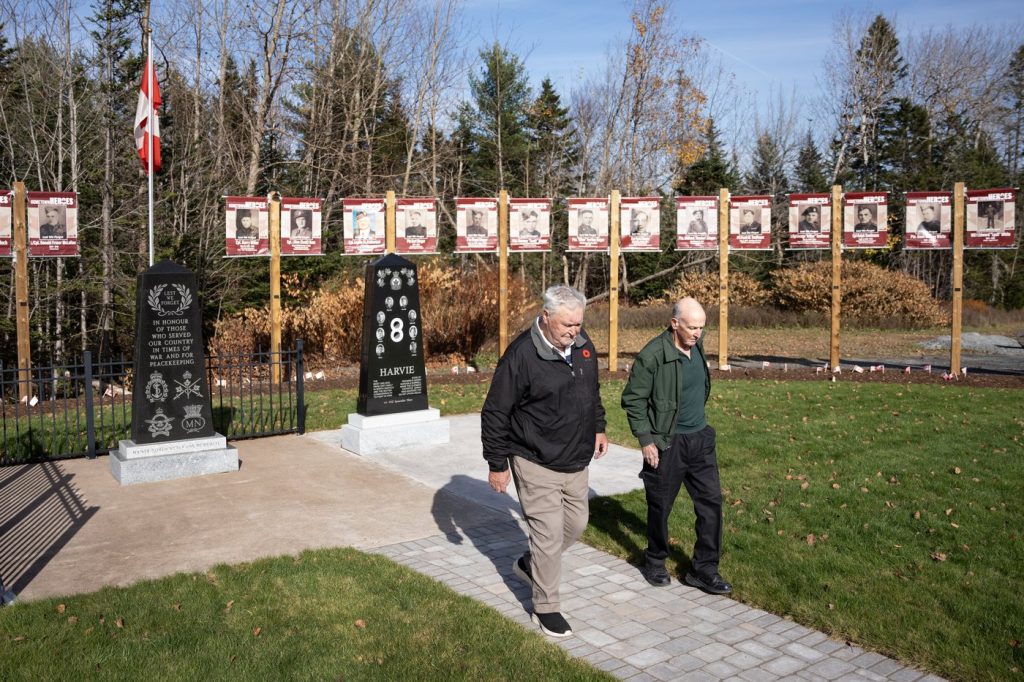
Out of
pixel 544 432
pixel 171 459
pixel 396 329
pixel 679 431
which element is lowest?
pixel 171 459

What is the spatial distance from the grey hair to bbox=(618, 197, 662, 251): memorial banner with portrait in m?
12.1

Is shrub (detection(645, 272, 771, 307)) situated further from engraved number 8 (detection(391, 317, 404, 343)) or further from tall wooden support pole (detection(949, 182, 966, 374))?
engraved number 8 (detection(391, 317, 404, 343))

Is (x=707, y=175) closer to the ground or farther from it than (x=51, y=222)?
farther from it

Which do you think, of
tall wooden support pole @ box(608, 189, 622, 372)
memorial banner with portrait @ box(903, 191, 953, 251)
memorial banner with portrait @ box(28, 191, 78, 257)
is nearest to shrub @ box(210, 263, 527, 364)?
tall wooden support pole @ box(608, 189, 622, 372)

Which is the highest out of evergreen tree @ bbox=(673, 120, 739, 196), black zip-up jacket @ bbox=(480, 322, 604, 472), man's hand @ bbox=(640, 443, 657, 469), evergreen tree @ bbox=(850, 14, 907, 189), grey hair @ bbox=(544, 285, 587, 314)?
evergreen tree @ bbox=(850, 14, 907, 189)

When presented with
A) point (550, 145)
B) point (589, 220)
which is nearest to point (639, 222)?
point (589, 220)

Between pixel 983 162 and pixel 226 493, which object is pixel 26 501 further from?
pixel 983 162

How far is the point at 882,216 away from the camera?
55.5 ft

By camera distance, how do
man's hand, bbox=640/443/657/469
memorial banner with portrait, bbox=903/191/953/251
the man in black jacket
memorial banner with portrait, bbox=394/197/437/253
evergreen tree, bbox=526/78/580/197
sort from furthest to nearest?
1. evergreen tree, bbox=526/78/580/197
2. memorial banner with portrait, bbox=903/191/953/251
3. memorial banner with portrait, bbox=394/197/437/253
4. man's hand, bbox=640/443/657/469
5. the man in black jacket

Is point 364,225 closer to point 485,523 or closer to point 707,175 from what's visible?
point 485,523

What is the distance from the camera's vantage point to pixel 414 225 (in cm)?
1642

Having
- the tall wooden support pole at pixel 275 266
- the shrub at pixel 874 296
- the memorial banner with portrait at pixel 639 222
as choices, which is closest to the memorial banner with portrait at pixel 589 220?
the memorial banner with portrait at pixel 639 222

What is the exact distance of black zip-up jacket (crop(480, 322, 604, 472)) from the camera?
16.8ft

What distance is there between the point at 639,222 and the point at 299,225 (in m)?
6.34
